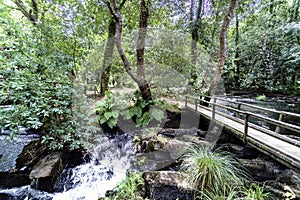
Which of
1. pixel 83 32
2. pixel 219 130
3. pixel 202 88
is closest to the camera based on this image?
pixel 219 130

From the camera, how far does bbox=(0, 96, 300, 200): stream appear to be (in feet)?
10.8

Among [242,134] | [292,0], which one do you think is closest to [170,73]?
[242,134]

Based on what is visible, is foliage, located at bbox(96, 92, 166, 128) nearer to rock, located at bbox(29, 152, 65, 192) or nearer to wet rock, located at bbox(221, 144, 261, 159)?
rock, located at bbox(29, 152, 65, 192)

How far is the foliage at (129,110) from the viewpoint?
5.79m

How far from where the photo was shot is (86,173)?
4.00 meters

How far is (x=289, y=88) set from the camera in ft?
41.9

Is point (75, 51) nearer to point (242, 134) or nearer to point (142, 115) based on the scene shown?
point (142, 115)

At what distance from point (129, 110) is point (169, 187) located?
3.62 m

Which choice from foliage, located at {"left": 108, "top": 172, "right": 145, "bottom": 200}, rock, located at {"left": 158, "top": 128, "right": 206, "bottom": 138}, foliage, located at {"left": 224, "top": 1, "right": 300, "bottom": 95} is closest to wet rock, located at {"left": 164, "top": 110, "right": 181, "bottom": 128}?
rock, located at {"left": 158, "top": 128, "right": 206, "bottom": 138}

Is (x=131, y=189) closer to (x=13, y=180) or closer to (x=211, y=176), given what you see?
(x=211, y=176)

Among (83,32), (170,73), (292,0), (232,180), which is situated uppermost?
(292,0)

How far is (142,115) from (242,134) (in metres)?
3.26

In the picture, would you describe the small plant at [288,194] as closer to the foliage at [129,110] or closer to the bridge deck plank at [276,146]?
the bridge deck plank at [276,146]

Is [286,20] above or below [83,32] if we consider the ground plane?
above
